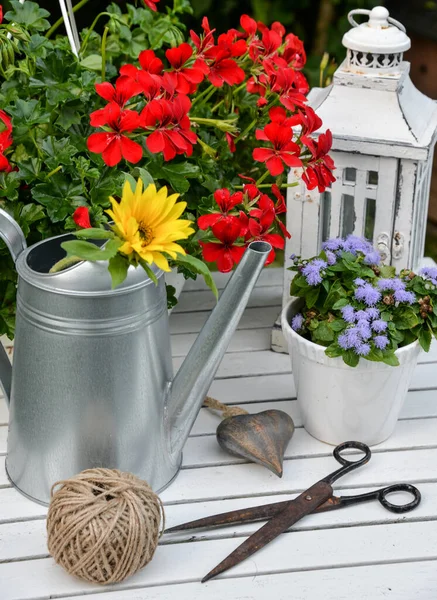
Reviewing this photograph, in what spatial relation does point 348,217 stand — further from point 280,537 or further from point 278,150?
point 280,537

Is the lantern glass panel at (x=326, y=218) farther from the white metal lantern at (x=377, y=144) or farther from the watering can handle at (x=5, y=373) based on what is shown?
the watering can handle at (x=5, y=373)

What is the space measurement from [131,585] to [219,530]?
122 mm

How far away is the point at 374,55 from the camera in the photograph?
125 centimetres

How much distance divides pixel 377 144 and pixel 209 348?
15.1 inches

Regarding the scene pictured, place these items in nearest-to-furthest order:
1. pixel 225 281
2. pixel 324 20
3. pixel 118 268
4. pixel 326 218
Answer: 1. pixel 118 268
2. pixel 326 218
3. pixel 225 281
4. pixel 324 20

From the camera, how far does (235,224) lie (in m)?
1.10

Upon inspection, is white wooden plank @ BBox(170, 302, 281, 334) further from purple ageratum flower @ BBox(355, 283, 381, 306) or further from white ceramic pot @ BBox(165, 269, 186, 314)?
purple ageratum flower @ BBox(355, 283, 381, 306)

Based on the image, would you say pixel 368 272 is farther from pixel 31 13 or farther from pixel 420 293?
pixel 31 13

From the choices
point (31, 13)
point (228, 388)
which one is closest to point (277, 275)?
point (228, 388)

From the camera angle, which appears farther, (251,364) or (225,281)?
(225,281)

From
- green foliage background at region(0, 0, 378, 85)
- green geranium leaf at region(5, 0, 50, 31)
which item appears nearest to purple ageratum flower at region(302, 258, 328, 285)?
green geranium leaf at region(5, 0, 50, 31)

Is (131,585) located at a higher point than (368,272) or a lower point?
lower

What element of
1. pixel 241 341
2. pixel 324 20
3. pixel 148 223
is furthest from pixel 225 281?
pixel 324 20

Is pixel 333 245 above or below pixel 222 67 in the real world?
below
